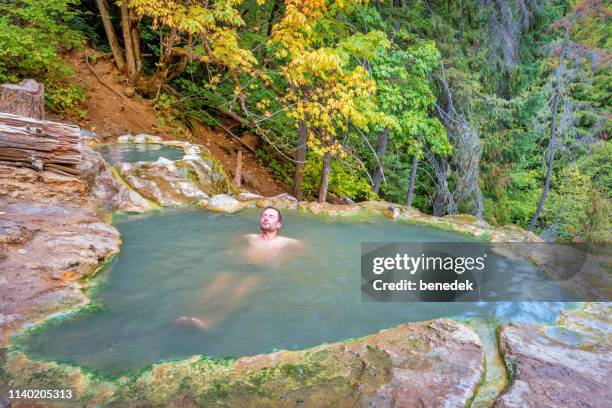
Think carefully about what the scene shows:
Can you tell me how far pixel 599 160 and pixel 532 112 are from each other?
13.4ft

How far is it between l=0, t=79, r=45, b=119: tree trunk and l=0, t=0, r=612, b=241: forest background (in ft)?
7.83

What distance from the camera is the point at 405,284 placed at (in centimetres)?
436

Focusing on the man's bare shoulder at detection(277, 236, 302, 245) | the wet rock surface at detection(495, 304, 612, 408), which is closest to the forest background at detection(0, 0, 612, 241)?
the man's bare shoulder at detection(277, 236, 302, 245)

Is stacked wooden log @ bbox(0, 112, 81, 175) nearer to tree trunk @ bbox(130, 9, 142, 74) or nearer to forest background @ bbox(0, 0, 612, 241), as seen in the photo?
forest background @ bbox(0, 0, 612, 241)

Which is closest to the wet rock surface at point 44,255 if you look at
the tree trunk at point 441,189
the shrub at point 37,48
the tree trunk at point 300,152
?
the shrub at point 37,48

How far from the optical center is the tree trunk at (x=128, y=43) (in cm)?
1001

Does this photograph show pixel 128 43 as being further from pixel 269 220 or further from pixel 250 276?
pixel 250 276

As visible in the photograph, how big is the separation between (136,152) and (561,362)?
7.42 meters

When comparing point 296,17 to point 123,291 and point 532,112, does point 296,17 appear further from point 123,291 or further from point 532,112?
point 532,112

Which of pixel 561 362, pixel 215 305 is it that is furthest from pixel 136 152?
pixel 561 362

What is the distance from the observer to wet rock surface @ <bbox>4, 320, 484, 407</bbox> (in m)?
2.35

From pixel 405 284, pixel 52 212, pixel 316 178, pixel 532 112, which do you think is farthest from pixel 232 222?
pixel 532 112

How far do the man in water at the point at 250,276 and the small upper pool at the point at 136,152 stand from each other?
3182 mm

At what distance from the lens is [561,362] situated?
2.75m
